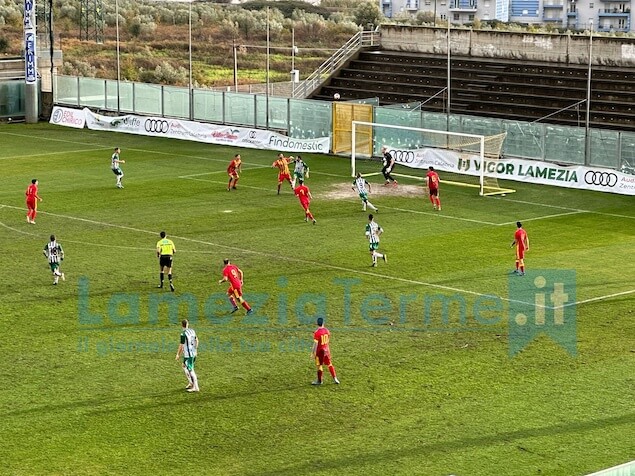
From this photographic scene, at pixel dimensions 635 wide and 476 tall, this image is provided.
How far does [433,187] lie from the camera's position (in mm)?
43781

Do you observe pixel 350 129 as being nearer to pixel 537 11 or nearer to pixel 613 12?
pixel 613 12

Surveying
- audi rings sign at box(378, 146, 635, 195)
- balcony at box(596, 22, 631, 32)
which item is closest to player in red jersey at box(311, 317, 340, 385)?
audi rings sign at box(378, 146, 635, 195)

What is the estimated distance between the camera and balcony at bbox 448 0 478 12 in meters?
143

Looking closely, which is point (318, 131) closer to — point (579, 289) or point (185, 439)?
point (579, 289)

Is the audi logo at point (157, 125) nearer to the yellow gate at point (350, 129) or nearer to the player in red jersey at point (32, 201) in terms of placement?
the yellow gate at point (350, 129)

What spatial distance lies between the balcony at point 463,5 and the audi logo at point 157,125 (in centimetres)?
8373

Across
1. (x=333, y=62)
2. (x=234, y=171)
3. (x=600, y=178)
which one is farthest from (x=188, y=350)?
(x=333, y=62)

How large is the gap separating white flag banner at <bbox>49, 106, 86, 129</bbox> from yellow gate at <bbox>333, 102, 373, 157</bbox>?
16759 mm

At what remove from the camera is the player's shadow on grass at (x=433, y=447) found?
68.3ft

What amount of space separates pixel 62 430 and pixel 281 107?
3931 cm

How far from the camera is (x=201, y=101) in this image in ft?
210

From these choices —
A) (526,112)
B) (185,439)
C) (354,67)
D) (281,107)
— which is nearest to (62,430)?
(185,439)

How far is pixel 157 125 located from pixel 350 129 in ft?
39.1

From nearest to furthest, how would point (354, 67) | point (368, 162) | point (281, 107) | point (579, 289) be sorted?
point (579, 289)
point (368, 162)
point (281, 107)
point (354, 67)
